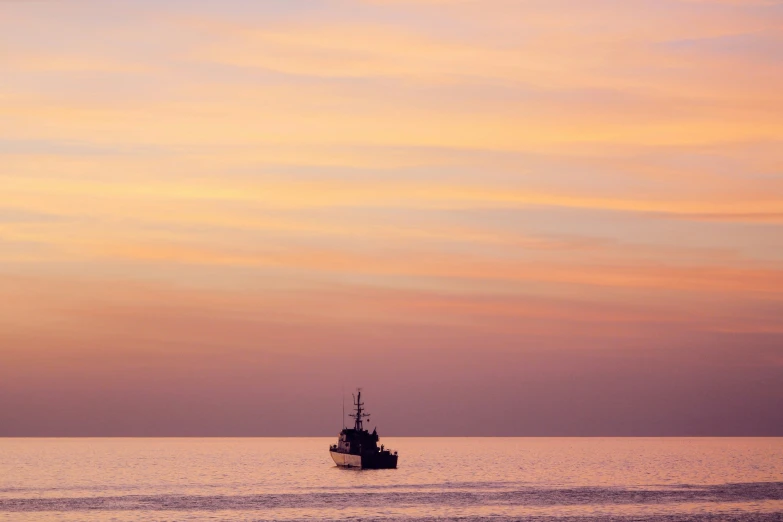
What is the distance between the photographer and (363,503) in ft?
440

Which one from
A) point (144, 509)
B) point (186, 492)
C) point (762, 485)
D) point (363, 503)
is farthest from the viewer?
point (762, 485)

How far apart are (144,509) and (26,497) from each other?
2989 cm

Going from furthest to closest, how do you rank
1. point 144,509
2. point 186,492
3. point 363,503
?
point 186,492 < point 363,503 < point 144,509

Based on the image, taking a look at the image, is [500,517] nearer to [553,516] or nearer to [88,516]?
[553,516]

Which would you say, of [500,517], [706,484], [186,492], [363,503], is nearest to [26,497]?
[186,492]

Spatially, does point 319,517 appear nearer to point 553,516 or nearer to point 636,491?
point 553,516

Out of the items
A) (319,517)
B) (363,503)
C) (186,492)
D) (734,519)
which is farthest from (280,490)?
(734,519)

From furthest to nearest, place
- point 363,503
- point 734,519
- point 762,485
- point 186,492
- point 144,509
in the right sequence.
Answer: point 762,485 < point 186,492 < point 363,503 < point 144,509 < point 734,519

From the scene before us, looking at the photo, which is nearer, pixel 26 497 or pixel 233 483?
pixel 26 497

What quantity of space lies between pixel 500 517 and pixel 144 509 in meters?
41.8

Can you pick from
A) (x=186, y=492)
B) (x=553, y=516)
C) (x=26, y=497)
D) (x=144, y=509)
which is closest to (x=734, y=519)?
(x=553, y=516)

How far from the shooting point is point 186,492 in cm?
15812

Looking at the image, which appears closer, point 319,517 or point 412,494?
point 319,517

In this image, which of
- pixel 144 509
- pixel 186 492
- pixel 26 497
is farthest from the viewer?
pixel 186 492
